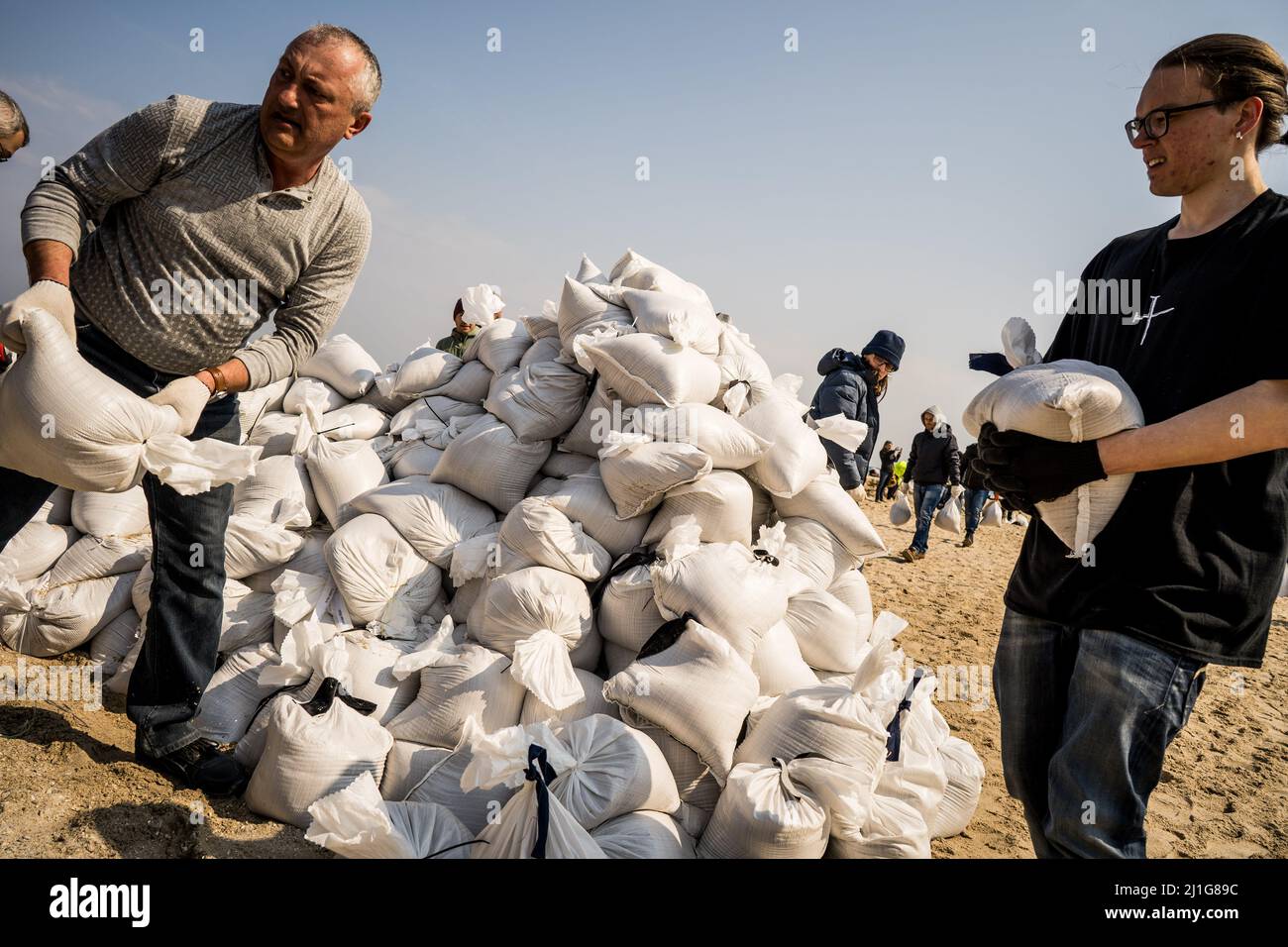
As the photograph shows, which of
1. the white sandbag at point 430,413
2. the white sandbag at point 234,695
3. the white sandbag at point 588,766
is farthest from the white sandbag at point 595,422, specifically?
the white sandbag at point 234,695

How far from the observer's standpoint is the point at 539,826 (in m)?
1.64

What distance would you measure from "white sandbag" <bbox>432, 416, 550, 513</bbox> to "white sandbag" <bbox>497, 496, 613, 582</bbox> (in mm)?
318

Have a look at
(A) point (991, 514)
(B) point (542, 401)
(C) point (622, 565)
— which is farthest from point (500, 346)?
(A) point (991, 514)

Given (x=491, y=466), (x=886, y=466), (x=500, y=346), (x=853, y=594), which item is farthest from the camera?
(x=886, y=466)

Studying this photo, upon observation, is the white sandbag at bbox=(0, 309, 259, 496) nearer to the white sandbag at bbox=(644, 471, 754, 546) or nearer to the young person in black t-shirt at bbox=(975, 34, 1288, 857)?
the white sandbag at bbox=(644, 471, 754, 546)

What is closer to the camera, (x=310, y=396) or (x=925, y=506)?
(x=310, y=396)

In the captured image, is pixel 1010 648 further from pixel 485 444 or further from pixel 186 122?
pixel 186 122

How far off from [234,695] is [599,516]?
1.30 m

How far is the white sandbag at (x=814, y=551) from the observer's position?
→ 2.99 meters

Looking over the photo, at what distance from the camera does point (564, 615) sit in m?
2.42

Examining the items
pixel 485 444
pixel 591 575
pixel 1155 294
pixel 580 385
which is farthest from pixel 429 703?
pixel 1155 294

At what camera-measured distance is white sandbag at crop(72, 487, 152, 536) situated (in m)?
2.94

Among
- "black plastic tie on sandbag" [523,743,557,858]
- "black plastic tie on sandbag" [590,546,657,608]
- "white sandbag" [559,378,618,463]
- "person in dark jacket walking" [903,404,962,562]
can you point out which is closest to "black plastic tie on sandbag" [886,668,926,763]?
"black plastic tie on sandbag" [590,546,657,608]

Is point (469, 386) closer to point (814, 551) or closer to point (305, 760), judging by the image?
point (814, 551)
